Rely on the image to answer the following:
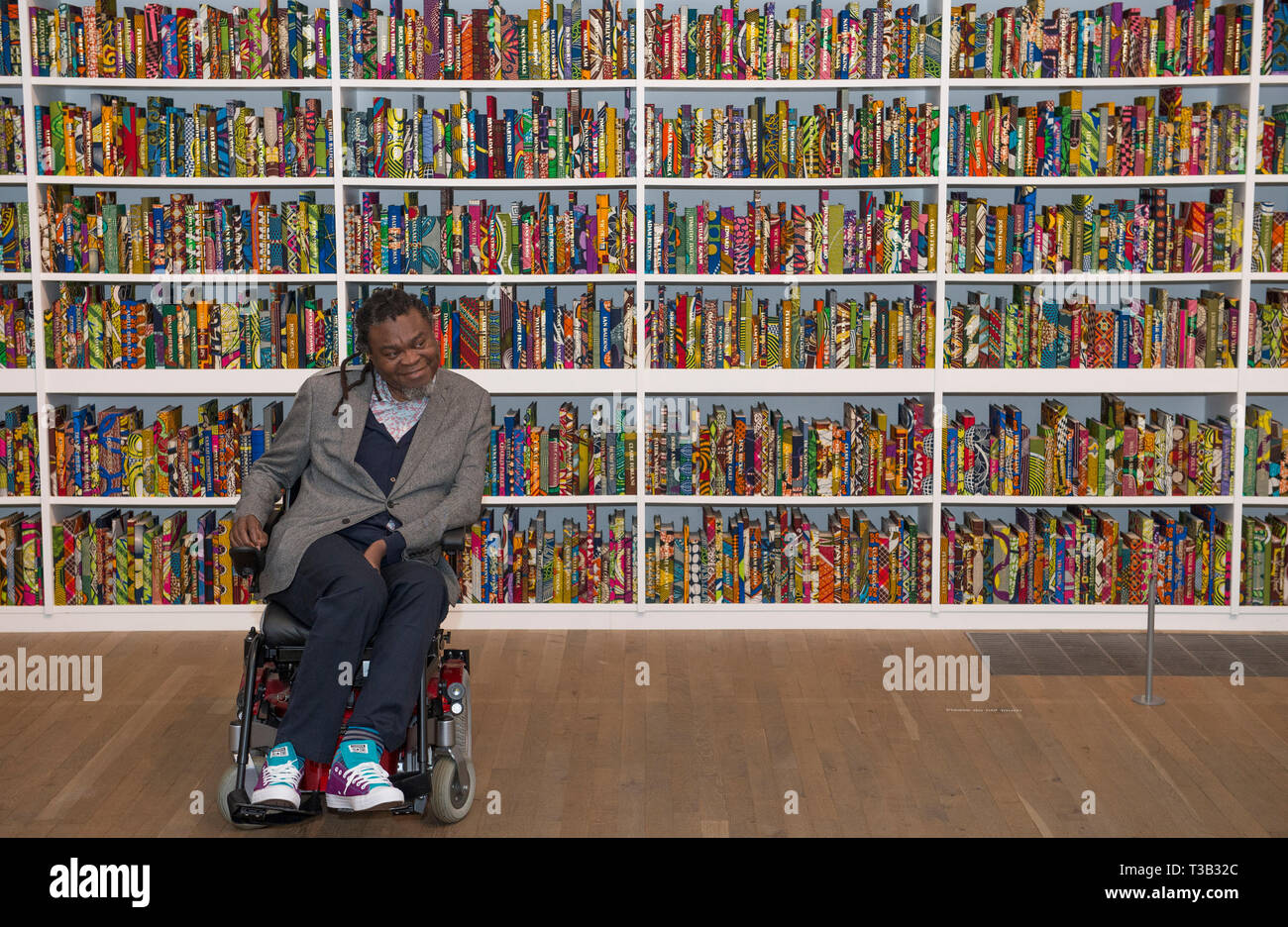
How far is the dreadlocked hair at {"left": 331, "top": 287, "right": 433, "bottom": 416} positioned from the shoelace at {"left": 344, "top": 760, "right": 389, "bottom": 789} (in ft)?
3.02

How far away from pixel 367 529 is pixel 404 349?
0.44 m

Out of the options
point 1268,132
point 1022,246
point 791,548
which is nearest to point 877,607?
point 791,548

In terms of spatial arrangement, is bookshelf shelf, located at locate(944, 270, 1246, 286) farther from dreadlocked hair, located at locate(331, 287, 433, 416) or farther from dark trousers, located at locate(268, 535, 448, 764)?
dark trousers, located at locate(268, 535, 448, 764)

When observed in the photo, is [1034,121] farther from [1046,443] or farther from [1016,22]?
[1046,443]

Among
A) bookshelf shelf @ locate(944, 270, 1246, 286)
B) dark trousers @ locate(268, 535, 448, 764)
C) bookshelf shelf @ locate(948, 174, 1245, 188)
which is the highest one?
bookshelf shelf @ locate(948, 174, 1245, 188)

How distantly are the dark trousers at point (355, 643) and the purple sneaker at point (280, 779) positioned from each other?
23 mm

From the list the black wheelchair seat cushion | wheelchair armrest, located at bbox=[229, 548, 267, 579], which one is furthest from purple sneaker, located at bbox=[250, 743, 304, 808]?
wheelchair armrest, located at bbox=[229, 548, 267, 579]

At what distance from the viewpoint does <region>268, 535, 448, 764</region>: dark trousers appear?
328 cm

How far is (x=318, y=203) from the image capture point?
5.23m

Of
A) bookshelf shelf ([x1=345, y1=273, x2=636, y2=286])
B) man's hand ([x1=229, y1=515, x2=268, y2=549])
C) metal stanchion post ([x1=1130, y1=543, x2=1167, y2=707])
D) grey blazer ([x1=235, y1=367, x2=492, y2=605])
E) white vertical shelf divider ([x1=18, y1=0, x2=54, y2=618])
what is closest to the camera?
man's hand ([x1=229, y1=515, x2=268, y2=549])

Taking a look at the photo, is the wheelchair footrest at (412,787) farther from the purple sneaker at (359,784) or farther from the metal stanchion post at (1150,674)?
the metal stanchion post at (1150,674)

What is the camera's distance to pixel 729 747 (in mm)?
3969

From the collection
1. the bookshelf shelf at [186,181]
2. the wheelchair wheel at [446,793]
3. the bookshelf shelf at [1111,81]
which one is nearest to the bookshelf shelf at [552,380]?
the bookshelf shelf at [186,181]

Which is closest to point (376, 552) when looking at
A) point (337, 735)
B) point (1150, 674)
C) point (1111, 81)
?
point (337, 735)
